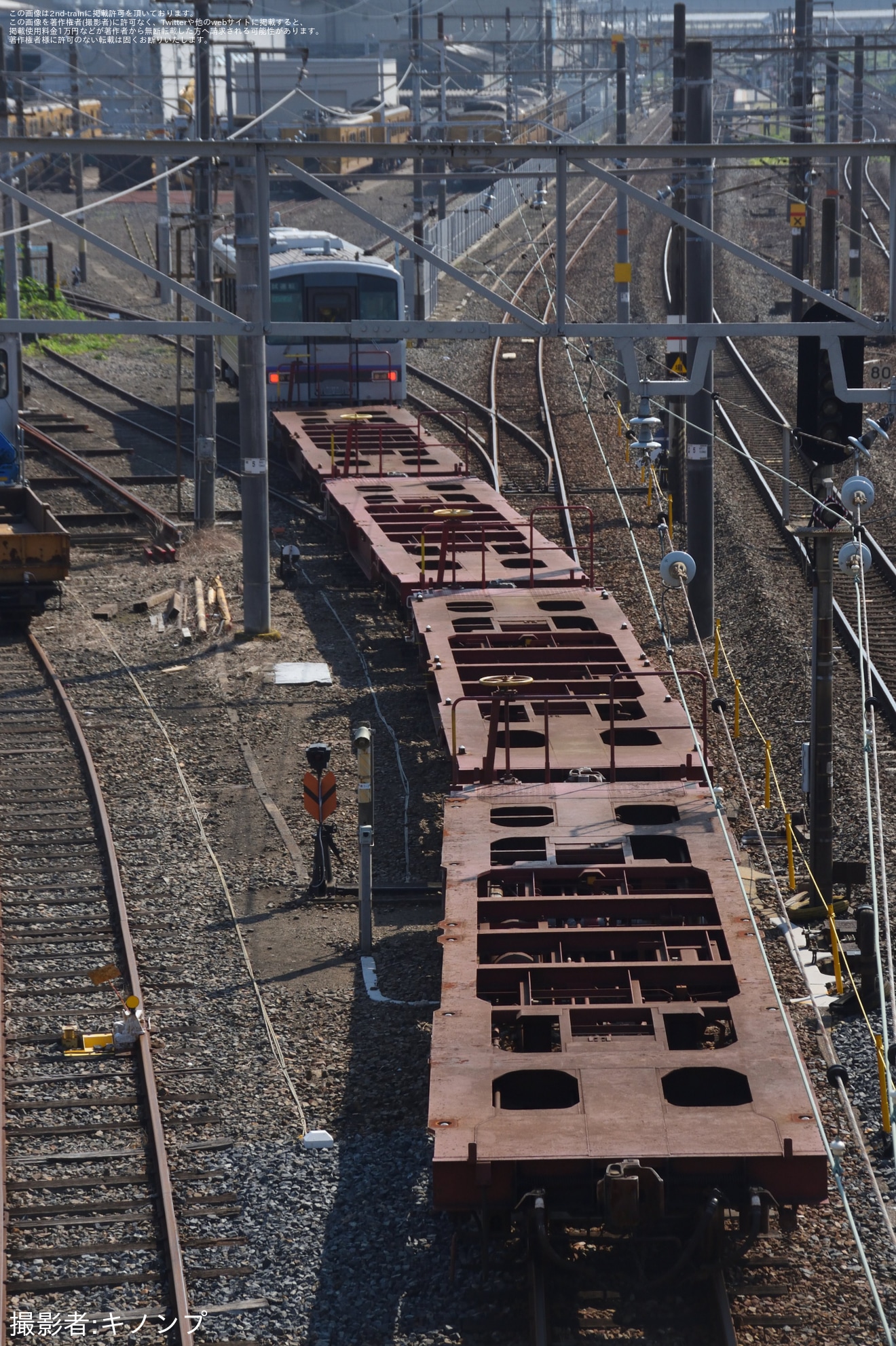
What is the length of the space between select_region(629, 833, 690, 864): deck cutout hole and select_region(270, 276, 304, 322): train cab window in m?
16.8

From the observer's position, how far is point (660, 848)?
34.9ft

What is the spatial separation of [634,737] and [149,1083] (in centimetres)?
463

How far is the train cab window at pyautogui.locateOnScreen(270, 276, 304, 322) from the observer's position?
85.3ft

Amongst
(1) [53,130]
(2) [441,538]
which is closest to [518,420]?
(2) [441,538]

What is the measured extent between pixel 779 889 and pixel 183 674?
6.90m

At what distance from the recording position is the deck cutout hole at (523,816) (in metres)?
10.7

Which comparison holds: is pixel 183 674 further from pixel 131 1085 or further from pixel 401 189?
pixel 401 189

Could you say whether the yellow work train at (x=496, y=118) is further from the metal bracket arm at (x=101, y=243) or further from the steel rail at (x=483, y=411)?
the metal bracket arm at (x=101, y=243)

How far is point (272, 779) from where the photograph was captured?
14.0 meters

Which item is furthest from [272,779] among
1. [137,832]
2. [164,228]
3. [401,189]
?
[401,189]

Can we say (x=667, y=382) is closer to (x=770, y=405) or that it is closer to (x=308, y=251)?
(x=770, y=405)

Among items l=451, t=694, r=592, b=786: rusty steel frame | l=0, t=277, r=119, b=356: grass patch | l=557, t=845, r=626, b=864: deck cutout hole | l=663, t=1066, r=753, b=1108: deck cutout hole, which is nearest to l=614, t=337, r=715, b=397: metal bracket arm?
l=451, t=694, r=592, b=786: rusty steel frame

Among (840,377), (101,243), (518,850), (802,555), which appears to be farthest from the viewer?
(802,555)

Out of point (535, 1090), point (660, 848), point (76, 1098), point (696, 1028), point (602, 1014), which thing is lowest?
point (76, 1098)
